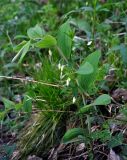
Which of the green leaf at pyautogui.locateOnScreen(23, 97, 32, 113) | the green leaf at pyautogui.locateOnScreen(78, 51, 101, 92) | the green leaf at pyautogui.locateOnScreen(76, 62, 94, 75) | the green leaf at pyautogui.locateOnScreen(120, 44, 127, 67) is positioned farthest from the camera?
the green leaf at pyautogui.locateOnScreen(120, 44, 127, 67)

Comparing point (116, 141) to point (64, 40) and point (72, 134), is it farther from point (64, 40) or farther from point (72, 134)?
point (64, 40)

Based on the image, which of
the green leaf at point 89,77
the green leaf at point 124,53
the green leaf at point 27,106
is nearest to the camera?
the green leaf at point 89,77

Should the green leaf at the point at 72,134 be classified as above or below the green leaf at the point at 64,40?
below

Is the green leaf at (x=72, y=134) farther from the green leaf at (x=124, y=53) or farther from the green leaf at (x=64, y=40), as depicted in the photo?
the green leaf at (x=124, y=53)

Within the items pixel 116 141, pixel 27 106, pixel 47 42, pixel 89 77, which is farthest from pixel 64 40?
pixel 116 141

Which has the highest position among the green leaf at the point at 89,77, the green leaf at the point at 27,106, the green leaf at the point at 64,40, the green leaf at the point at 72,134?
the green leaf at the point at 64,40

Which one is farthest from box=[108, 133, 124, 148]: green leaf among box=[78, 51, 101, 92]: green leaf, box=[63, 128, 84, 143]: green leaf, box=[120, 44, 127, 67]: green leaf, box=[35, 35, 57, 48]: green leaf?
box=[35, 35, 57, 48]: green leaf

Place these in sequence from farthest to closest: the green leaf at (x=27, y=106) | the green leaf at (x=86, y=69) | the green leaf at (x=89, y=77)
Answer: the green leaf at (x=27, y=106)
the green leaf at (x=89, y=77)
the green leaf at (x=86, y=69)

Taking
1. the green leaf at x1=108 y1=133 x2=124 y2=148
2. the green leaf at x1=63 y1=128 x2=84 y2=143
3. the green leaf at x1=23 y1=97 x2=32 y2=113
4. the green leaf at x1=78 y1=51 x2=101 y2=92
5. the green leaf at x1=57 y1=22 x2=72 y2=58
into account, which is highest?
the green leaf at x1=57 y1=22 x2=72 y2=58

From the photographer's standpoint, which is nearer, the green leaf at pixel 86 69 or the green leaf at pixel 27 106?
the green leaf at pixel 86 69

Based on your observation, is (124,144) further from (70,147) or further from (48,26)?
(48,26)

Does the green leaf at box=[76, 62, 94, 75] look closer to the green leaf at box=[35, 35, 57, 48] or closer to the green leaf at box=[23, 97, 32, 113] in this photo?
the green leaf at box=[35, 35, 57, 48]

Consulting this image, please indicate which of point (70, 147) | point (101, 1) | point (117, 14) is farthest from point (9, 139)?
point (101, 1)

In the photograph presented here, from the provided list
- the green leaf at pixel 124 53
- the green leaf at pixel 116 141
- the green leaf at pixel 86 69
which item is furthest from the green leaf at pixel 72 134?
the green leaf at pixel 124 53
